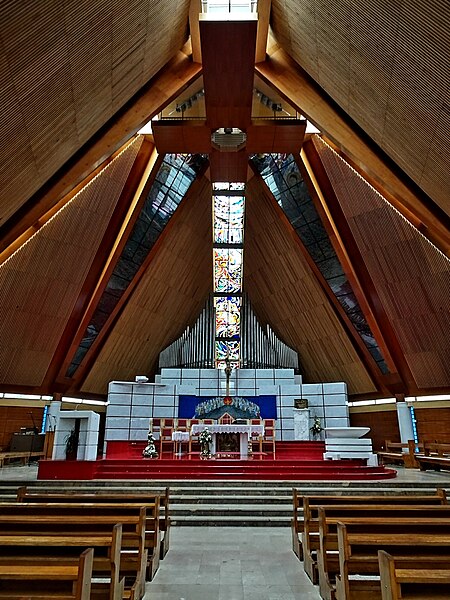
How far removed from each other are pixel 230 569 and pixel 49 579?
2472 millimetres

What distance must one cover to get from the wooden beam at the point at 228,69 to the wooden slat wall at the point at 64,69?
2.09 feet

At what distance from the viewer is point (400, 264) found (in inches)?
360

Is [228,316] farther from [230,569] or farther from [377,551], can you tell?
[377,551]

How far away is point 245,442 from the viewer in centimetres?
990

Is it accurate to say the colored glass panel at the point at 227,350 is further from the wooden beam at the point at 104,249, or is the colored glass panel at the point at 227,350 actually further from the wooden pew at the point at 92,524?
the wooden pew at the point at 92,524

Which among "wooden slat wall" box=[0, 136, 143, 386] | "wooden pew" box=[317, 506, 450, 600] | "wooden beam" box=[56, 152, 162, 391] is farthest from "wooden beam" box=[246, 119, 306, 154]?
"wooden pew" box=[317, 506, 450, 600]

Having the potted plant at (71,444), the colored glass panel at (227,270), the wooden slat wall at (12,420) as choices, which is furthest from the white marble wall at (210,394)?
the potted plant at (71,444)

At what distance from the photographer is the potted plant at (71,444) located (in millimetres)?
8133

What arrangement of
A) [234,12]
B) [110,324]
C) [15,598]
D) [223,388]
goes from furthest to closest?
[223,388]
[110,324]
[234,12]
[15,598]


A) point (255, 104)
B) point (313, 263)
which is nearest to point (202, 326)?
point (313, 263)

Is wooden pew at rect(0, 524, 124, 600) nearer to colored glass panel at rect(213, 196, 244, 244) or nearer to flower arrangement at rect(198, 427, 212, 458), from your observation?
flower arrangement at rect(198, 427, 212, 458)

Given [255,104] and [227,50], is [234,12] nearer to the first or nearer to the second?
[227,50]

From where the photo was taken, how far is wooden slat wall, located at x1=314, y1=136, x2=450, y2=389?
8.66 m

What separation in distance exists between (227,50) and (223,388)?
10.5 metres
